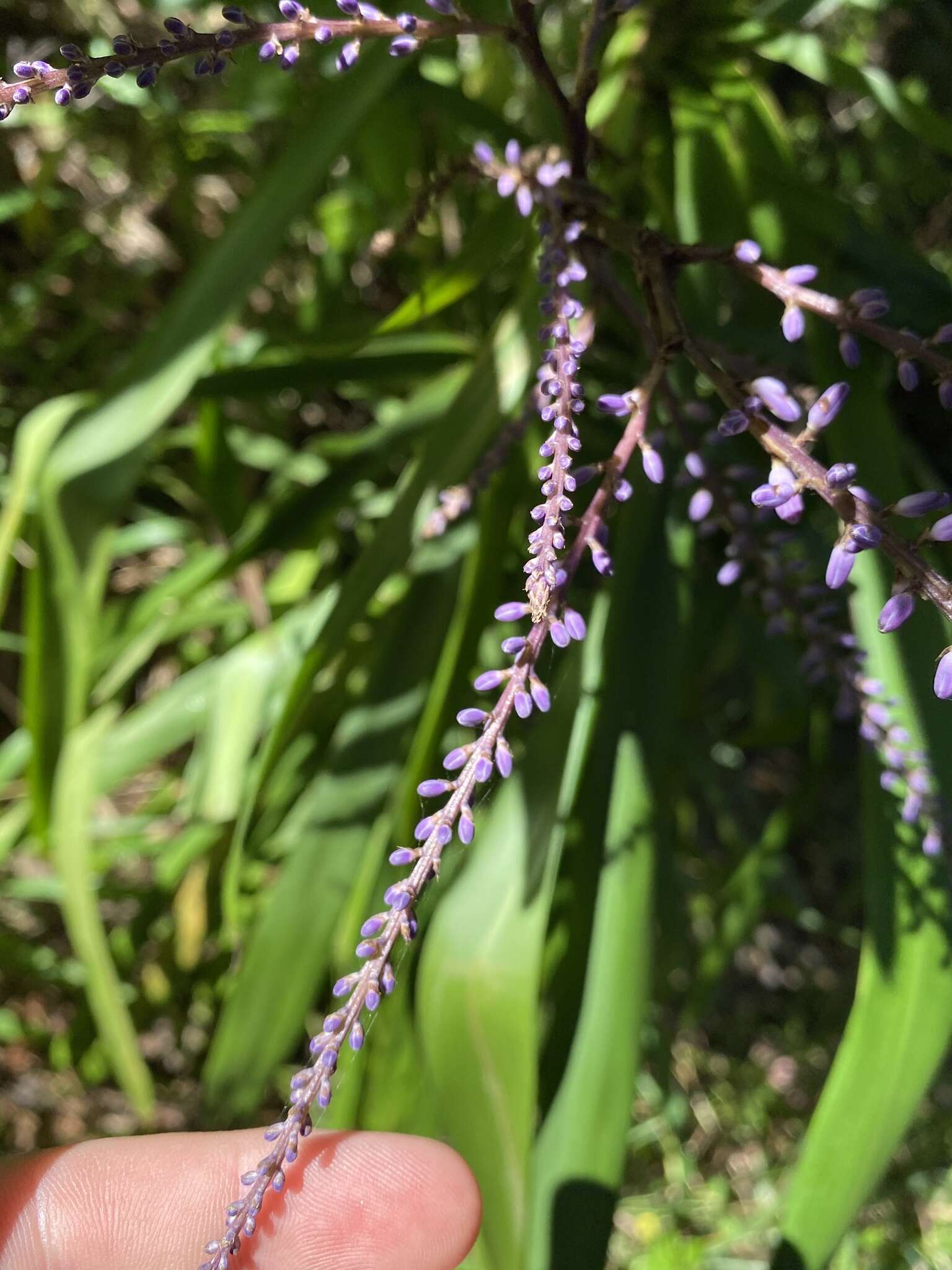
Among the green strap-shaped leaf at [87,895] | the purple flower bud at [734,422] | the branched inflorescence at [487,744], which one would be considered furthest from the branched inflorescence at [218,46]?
the green strap-shaped leaf at [87,895]

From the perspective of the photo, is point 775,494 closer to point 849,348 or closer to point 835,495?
point 835,495

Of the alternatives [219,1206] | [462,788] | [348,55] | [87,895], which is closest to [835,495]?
[462,788]

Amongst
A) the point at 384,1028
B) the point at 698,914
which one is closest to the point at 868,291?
the point at 384,1028

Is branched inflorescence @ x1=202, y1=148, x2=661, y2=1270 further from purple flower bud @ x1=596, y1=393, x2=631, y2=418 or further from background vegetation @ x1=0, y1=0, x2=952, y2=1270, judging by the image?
background vegetation @ x1=0, y1=0, x2=952, y2=1270

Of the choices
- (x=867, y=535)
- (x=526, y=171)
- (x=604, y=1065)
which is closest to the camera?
(x=867, y=535)

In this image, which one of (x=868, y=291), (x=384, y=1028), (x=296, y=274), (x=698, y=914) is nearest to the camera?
(x=868, y=291)

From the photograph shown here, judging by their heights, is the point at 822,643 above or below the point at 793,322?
below

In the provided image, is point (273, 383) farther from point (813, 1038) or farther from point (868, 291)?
point (813, 1038)
